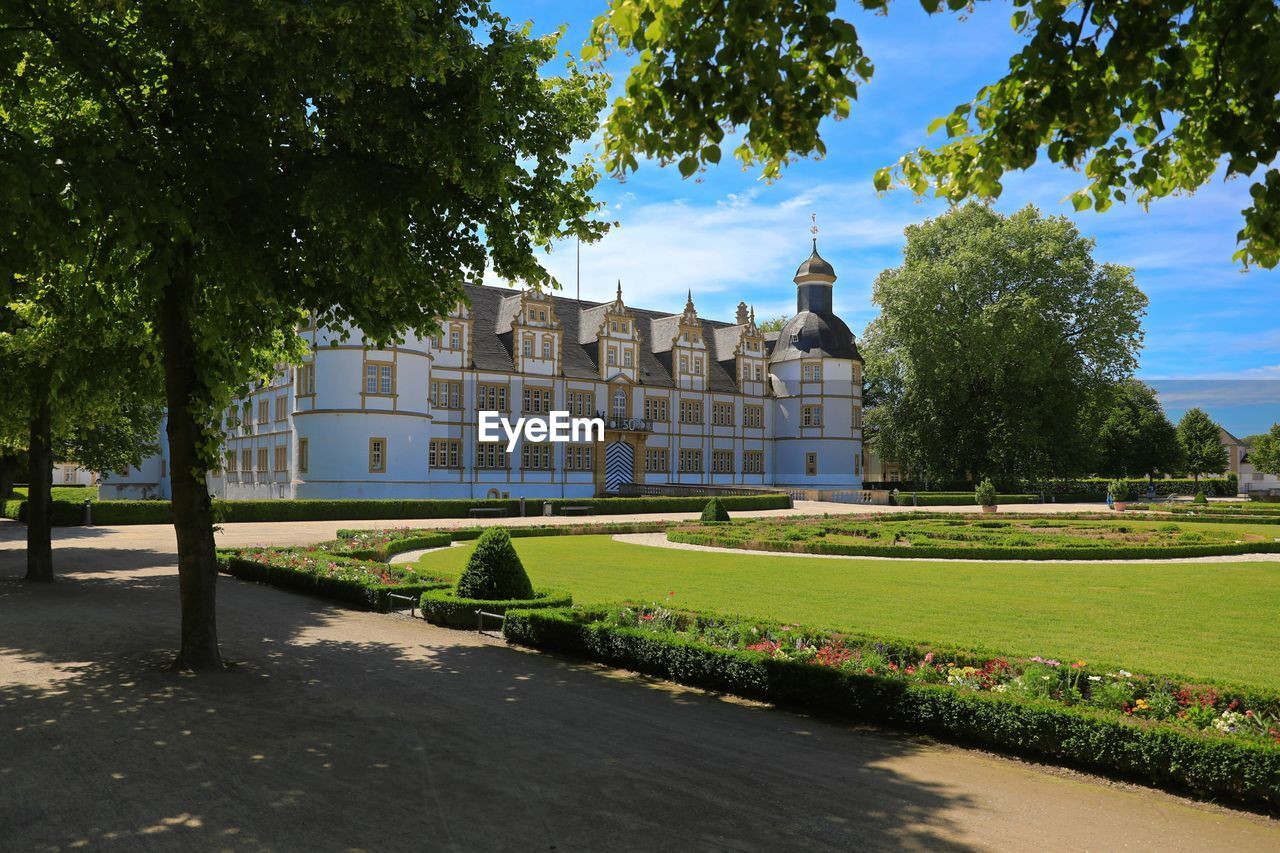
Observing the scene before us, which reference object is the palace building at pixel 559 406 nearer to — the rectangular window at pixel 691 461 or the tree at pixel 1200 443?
the rectangular window at pixel 691 461

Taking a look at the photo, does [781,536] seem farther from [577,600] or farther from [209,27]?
[209,27]

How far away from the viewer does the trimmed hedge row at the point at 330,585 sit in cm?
1551

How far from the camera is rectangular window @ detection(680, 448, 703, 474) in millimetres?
59531

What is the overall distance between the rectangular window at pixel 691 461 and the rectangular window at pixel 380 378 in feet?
70.8

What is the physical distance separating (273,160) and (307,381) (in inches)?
1439

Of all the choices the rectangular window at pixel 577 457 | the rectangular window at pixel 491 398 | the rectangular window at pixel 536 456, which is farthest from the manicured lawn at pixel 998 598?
the rectangular window at pixel 577 457

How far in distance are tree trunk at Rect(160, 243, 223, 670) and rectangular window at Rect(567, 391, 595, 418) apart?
1699 inches

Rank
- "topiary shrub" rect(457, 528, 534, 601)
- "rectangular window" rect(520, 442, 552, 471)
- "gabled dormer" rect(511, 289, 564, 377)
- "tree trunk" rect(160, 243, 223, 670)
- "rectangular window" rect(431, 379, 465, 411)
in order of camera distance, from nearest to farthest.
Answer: "tree trunk" rect(160, 243, 223, 670) < "topiary shrub" rect(457, 528, 534, 601) < "rectangular window" rect(431, 379, 465, 411) < "rectangular window" rect(520, 442, 552, 471) < "gabled dormer" rect(511, 289, 564, 377)

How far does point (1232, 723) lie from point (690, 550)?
18.5 meters

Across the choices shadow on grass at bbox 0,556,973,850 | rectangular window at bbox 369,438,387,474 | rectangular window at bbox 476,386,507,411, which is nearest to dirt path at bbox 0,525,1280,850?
shadow on grass at bbox 0,556,973,850

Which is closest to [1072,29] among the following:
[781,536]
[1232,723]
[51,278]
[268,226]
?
[1232,723]

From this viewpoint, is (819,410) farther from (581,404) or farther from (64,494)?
(64,494)

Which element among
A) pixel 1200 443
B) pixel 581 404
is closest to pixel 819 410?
pixel 581 404
